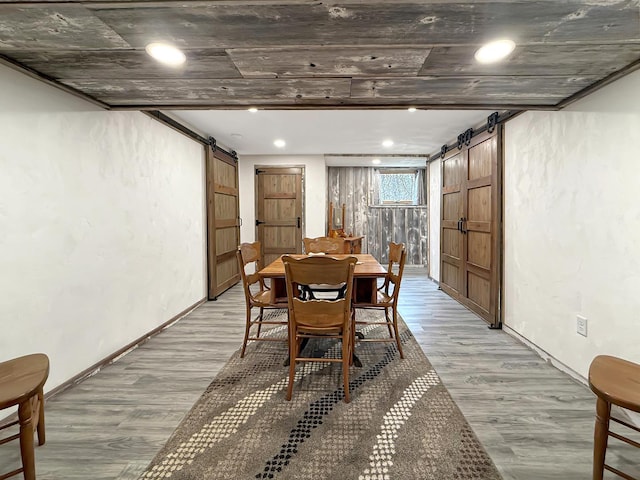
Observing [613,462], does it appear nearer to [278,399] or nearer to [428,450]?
[428,450]

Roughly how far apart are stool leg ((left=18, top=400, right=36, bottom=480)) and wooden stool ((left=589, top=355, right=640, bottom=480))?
220 centimetres

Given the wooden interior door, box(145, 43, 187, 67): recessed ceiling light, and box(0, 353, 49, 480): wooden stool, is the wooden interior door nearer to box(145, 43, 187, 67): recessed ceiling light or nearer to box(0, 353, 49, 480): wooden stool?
box(145, 43, 187, 67): recessed ceiling light

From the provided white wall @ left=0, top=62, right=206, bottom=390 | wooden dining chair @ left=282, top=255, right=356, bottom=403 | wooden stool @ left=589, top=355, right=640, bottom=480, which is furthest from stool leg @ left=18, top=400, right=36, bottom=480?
wooden stool @ left=589, top=355, right=640, bottom=480

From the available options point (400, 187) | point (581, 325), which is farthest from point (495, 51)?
point (400, 187)

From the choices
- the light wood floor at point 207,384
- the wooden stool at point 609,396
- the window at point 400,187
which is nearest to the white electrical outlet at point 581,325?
the light wood floor at point 207,384

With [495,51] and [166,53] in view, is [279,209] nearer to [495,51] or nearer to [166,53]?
[166,53]

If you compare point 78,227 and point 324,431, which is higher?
point 78,227

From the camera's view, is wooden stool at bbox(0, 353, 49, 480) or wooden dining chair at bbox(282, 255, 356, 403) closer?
wooden stool at bbox(0, 353, 49, 480)

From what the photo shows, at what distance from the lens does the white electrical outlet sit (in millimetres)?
2139

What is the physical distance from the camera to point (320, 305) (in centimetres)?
195

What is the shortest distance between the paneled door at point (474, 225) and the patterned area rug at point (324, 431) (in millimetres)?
1579

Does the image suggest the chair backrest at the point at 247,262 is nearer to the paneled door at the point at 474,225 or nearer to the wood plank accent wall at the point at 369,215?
the paneled door at the point at 474,225

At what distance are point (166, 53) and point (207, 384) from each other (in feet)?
6.58

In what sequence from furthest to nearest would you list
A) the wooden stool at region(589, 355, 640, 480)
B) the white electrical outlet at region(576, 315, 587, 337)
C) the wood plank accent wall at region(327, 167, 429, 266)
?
the wood plank accent wall at region(327, 167, 429, 266)
the white electrical outlet at region(576, 315, 587, 337)
the wooden stool at region(589, 355, 640, 480)
